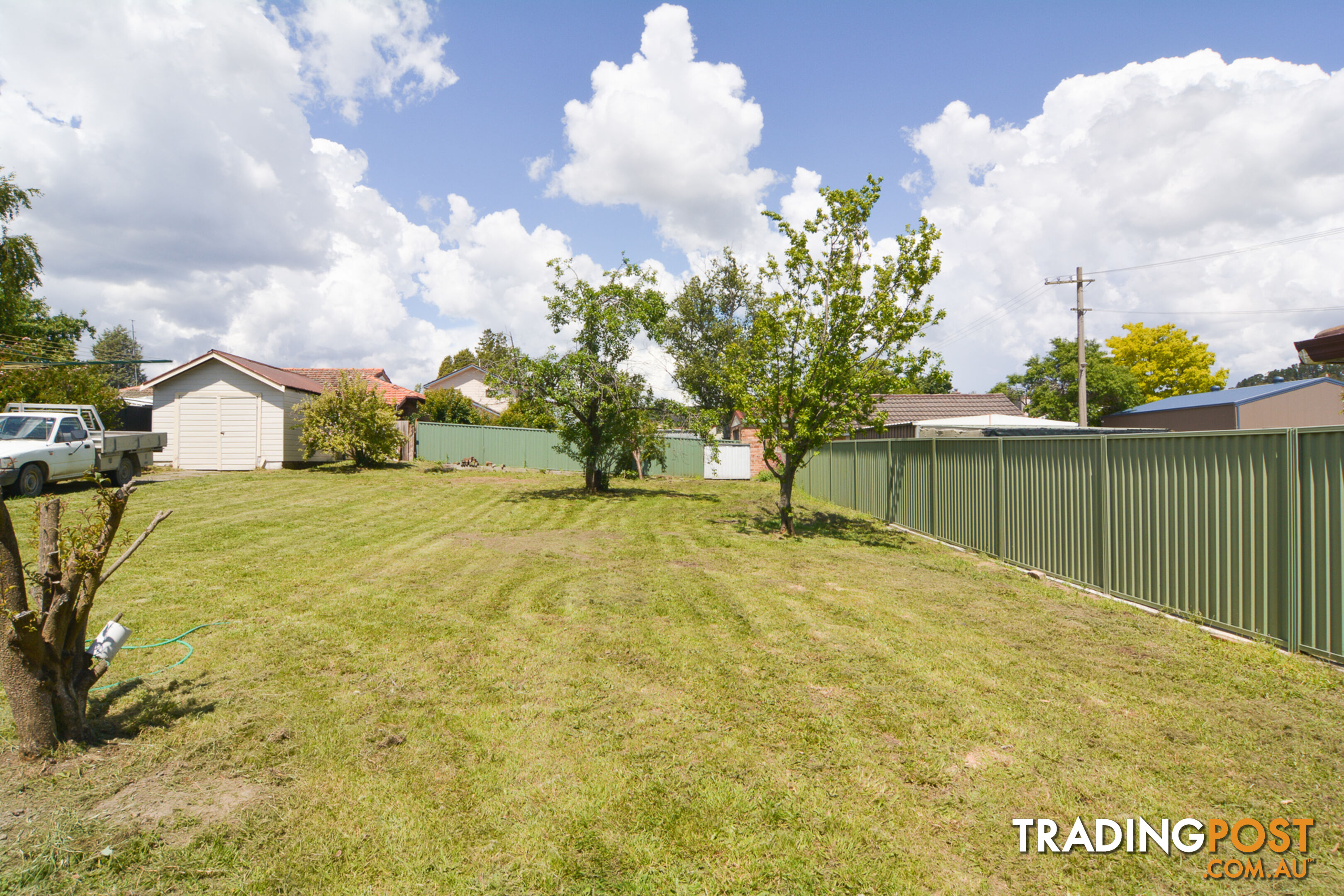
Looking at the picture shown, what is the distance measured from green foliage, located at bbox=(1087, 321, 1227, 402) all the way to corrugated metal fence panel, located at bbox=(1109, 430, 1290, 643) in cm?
4056

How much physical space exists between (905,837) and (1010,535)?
23.8ft

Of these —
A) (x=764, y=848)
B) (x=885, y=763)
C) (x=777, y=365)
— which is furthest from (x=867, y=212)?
(x=764, y=848)

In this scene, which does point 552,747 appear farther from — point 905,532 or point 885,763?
point 905,532

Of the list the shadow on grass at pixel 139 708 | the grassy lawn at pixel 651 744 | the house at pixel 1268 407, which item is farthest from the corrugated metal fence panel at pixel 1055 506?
the house at pixel 1268 407

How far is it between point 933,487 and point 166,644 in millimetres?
11007

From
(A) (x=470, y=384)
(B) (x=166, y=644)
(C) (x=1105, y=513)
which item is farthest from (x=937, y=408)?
(A) (x=470, y=384)

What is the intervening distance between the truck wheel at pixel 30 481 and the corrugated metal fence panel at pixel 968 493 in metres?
16.8

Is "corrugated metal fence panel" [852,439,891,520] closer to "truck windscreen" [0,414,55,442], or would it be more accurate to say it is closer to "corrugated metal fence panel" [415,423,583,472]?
"corrugated metal fence panel" [415,423,583,472]

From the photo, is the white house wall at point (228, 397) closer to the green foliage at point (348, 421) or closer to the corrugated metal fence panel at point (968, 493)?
the green foliage at point (348, 421)

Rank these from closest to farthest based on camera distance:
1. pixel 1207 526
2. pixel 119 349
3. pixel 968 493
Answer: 1. pixel 1207 526
2. pixel 968 493
3. pixel 119 349

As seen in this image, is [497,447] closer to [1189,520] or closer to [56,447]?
[56,447]

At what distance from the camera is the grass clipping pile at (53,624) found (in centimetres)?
294

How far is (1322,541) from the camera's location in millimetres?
4590

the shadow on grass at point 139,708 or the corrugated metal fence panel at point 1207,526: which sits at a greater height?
the corrugated metal fence panel at point 1207,526
